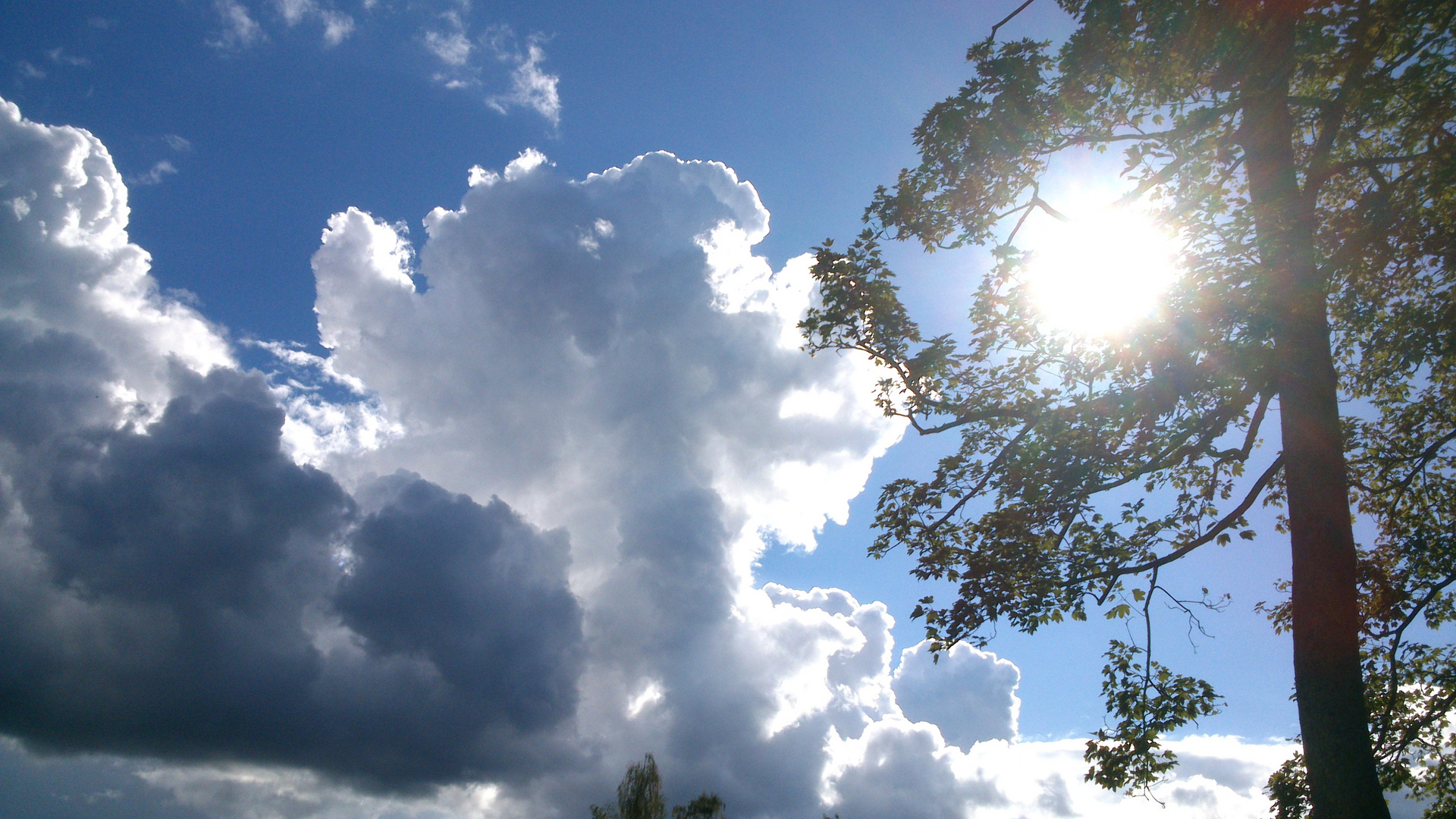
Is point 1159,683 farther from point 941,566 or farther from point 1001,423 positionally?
point 1001,423

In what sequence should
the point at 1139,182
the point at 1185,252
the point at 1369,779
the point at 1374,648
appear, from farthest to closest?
the point at 1374,648 → the point at 1139,182 → the point at 1185,252 → the point at 1369,779

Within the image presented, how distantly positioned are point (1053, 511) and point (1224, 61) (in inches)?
256

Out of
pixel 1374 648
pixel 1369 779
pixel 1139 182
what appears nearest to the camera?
pixel 1369 779

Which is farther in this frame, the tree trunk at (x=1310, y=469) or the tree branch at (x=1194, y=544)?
the tree branch at (x=1194, y=544)

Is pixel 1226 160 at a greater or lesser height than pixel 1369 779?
greater

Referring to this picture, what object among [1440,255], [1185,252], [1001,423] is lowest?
[1001,423]

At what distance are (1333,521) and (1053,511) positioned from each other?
2.99m

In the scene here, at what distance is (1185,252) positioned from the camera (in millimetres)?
9320

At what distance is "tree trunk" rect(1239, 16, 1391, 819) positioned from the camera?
7.66m

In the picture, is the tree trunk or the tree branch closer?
the tree trunk

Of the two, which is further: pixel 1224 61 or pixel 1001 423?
pixel 1001 423

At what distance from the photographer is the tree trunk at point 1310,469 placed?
25.1 ft

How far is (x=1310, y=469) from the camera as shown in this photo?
867cm

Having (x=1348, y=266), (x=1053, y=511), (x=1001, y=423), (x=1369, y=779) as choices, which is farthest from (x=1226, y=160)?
(x=1369, y=779)
